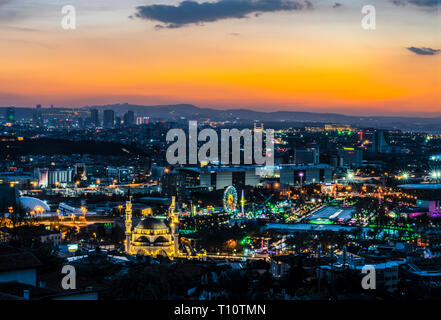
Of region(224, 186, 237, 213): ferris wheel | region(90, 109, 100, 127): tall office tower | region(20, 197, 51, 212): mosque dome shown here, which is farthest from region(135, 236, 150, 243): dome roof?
region(90, 109, 100, 127): tall office tower

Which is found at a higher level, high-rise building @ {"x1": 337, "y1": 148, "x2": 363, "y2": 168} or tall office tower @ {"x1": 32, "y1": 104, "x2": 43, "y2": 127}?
tall office tower @ {"x1": 32, "y1": 104, "x2": 43, "y2": 127}

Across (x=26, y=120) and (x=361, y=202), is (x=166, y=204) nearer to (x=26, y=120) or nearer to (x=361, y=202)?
(x=361, y=202)

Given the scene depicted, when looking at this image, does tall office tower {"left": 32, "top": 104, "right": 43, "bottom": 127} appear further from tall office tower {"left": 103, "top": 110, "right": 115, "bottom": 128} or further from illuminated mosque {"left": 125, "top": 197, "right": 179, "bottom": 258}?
illuminated mosque {"left": 125, "top": 197, "right": 179, "bottom": 258}

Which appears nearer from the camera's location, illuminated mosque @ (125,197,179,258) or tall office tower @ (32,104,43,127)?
illuminated mosque @ (125,197,179,258)

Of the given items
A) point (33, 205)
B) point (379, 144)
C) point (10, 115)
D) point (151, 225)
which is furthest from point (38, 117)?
point (151, 225)

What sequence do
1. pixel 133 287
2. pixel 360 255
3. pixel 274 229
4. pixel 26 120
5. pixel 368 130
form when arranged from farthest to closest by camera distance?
pixel 26 120, pixel 368 130, pixel 274 229, pixel 360 255, pixel 133 287

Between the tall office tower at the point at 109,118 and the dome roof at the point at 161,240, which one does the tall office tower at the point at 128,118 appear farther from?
the dome roof at the point at 161,240

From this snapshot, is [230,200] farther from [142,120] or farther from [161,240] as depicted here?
[142,120]
